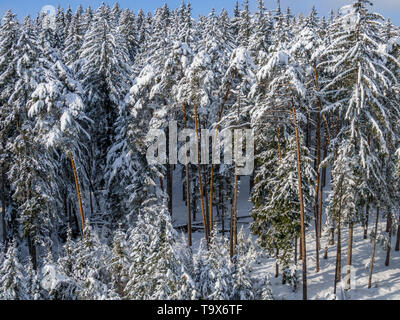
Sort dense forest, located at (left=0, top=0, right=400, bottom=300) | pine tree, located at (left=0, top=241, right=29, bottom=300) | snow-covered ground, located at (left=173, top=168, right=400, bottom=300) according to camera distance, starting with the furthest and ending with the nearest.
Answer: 1. snow-covered ground, located at (left=173, top=168, right=400, bottom=300)
2. dense forest, located at (left=0, top=0, right=400, bottom=300)
3. pine tree, located at (left=0, top=241, right=29, bottom=300)

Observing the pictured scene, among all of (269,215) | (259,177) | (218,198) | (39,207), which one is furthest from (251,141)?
(39,207)

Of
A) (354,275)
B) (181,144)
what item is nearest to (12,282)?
(181,144)

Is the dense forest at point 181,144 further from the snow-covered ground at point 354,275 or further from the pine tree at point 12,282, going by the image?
the snow-covered ground at point 354,275

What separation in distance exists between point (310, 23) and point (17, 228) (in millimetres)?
24747

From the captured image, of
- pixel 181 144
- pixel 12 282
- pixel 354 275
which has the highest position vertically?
pixel 181 144

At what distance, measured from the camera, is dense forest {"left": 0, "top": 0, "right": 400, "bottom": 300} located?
43.0 ft

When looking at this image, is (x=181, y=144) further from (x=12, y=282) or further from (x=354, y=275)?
(x=12, y=282)

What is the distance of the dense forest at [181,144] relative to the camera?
13094 mm

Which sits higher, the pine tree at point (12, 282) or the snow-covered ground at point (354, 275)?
the pine tree at point (12, 282)

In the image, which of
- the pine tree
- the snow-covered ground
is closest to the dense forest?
the pine tree

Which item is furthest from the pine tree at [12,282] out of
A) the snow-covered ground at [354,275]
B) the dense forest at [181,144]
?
the snow-covered ground at [354,275]

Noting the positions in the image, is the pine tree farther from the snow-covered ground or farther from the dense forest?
the snow-covered ground

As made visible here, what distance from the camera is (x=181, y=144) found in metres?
29.6
